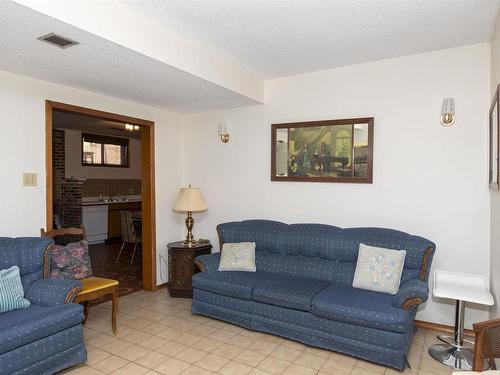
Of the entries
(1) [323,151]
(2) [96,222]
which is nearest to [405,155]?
(1) [323,151]

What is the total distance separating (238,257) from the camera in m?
3.66

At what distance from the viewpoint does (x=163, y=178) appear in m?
4.55

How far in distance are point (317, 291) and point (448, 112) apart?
76.1 inches

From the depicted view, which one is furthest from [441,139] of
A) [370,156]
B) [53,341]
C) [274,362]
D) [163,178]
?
[53,341]

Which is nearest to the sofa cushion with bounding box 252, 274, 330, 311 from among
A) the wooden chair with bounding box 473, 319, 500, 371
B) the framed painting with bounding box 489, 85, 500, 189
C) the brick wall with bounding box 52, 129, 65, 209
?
the wooden chair with bounding box 473, 319, 500, 371

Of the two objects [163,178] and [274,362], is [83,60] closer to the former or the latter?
[163,178]

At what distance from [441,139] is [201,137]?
9.36 ft

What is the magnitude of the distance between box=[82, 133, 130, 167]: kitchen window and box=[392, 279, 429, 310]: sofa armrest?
699 cm

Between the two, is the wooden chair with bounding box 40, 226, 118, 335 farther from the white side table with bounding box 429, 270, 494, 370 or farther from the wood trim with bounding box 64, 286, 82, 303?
the white side table with bounding box 429, 270, 494, 370

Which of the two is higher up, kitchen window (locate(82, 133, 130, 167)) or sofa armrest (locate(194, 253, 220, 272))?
kitchen window (locate(82, 133, 130, 167))

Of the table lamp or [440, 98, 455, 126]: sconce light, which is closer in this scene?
[440, 98, 455, 126]: sconce light

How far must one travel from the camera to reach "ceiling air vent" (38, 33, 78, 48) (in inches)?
88.4

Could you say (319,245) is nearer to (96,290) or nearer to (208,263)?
(208,263)

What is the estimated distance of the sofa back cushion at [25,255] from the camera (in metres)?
2.69
